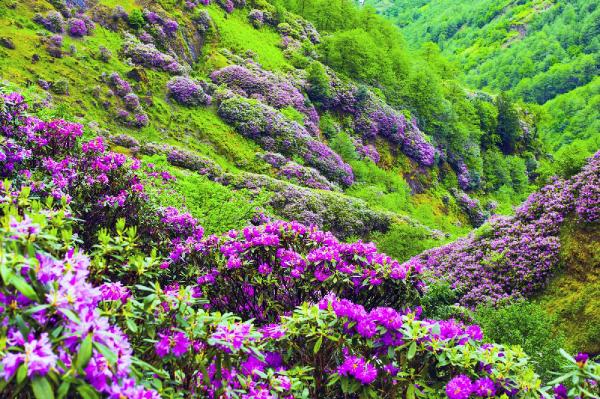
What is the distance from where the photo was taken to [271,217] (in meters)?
14.0

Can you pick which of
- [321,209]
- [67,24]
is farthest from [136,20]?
[321,209]

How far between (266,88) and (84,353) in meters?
29.5

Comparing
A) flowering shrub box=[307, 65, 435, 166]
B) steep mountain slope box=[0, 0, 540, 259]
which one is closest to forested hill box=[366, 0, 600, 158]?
steep mountain slope box=[0, 0, 540, 259]

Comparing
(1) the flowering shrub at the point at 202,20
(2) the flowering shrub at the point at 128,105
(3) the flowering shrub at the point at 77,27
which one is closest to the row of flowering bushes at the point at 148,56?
(3) the flowering shrub at the point at 77,27

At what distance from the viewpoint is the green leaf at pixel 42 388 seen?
1.61m

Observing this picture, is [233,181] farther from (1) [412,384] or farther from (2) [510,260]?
(1) [412,384]

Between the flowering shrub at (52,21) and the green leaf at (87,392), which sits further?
the flowering shrub at (52,21)

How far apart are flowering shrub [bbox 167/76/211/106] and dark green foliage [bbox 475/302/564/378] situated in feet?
68.2

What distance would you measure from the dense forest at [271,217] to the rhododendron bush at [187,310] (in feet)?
0.06

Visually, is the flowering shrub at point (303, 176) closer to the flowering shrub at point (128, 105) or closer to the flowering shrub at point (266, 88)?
the flowering shrub at point (266, 88)

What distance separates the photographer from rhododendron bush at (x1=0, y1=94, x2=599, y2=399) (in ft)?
6.22

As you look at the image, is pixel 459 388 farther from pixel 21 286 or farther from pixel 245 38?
pixel 245 38

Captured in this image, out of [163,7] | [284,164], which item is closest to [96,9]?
[163,7]

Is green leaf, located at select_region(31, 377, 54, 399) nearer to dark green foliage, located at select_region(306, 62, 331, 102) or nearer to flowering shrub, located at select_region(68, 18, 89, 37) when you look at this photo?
flowering shrub, located at select_region(68, 18, 89, 37)
